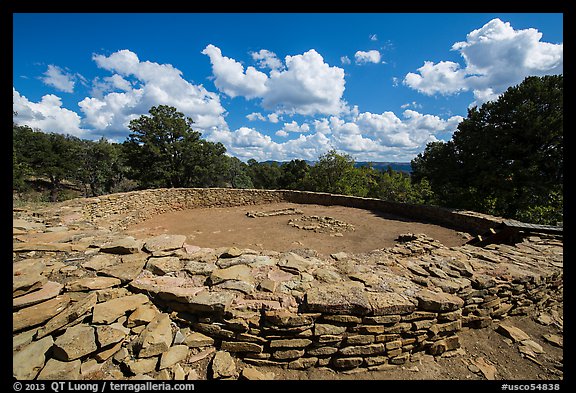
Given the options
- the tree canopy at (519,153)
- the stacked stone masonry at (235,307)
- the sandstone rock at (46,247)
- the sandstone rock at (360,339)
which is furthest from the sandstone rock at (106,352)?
the tree canopy at (519,153)

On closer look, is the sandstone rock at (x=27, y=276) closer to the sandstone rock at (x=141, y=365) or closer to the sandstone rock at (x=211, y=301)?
the sandstone rock at (x=141, y=365)

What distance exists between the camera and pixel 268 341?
7.78 ft

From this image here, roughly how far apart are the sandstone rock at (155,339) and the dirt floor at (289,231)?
16.1 ft

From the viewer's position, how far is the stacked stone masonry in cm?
209

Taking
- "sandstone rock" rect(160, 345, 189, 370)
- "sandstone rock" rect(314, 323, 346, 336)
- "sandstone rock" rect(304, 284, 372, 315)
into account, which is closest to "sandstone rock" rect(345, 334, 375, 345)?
"sandstone rock" rect(314, 323, 346, 336)

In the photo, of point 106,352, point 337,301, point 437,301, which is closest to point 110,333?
point 106,352

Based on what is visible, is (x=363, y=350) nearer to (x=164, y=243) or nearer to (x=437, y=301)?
(x=437, y=301)

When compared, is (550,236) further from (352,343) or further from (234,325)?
(234,325)

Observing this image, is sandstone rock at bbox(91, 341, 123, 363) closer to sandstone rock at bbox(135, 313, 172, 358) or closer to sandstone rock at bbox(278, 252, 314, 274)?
sandstone rock at bbox(135, 313, 172, 358)

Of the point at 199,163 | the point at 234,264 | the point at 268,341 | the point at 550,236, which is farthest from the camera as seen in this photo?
the point at 199,163

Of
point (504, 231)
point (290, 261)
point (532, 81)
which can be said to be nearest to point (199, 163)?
point (290, 261)

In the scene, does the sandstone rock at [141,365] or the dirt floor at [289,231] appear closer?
the sandstone rock at [141,365]

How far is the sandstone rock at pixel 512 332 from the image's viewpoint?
298 centimetres
